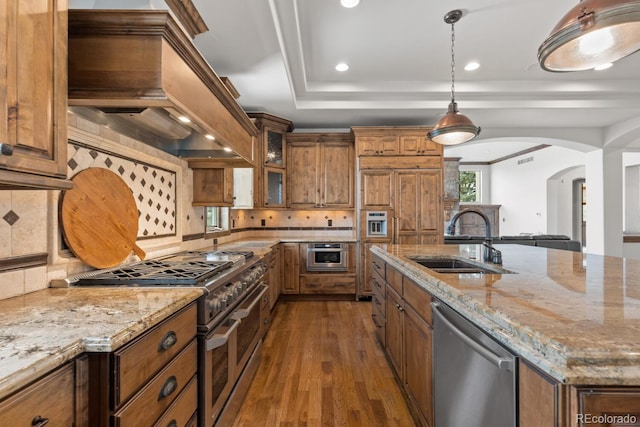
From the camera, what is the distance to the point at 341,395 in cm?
207

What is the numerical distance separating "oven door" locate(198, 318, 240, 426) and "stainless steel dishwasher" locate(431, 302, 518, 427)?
106cm

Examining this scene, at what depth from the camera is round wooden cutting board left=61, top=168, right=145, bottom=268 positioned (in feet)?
4.84

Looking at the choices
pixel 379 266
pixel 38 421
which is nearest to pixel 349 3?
pixel 379 266

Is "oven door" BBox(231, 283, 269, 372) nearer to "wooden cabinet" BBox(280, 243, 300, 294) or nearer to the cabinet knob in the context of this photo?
the cabinet knob

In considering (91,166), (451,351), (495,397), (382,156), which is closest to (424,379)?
(451,351)

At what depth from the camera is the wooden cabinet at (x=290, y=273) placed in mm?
4281

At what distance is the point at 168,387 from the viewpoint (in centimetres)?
110

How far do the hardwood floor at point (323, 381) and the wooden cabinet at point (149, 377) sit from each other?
841 mm

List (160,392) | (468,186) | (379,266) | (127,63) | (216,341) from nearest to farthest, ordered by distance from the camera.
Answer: (160,392)
(127,63)
(216,341)
(379,266)
(468,186)

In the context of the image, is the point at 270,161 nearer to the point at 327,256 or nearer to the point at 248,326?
the point at 327,256

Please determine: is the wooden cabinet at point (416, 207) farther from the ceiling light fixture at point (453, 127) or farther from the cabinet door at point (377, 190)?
the ceiling light fixture at point (453, 127)

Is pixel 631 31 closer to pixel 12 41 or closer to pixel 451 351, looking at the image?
pixel 451 351

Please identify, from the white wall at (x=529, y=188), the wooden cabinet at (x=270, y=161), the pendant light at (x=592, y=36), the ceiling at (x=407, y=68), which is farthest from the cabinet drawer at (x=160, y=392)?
the white wall at (x=529, y=188)
